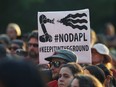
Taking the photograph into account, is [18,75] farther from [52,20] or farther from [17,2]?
[17,2]

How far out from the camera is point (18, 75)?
3457mm

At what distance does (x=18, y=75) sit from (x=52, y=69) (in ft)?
15.1

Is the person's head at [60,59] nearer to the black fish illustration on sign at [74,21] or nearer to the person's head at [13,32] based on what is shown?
the black fish illustration on sign at [74,21]

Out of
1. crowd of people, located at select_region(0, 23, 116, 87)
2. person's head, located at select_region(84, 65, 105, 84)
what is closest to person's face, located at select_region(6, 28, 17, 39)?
crowd of people, located at select_region(0, 23, 116, 87)

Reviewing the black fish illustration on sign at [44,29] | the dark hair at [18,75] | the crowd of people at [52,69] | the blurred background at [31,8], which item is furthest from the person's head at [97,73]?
the blurred background at [31,8]

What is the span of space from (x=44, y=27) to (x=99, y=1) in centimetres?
1635

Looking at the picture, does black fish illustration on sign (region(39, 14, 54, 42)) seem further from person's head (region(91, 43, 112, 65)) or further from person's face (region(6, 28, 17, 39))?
person's face (region(6, 28, 17, 39))

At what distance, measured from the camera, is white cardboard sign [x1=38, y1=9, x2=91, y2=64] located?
31.3ft

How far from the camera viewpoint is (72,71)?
22.9 feet

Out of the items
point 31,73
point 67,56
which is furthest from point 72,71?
point 31,73

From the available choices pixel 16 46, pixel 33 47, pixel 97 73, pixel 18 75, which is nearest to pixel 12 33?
pixel 16 46

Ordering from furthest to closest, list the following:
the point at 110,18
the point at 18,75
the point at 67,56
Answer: the point at 110,18 → the point at 67,56 → the point at 18,75

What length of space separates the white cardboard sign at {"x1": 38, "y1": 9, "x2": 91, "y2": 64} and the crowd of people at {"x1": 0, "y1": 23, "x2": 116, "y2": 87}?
416mm

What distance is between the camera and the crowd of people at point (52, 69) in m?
3.47
